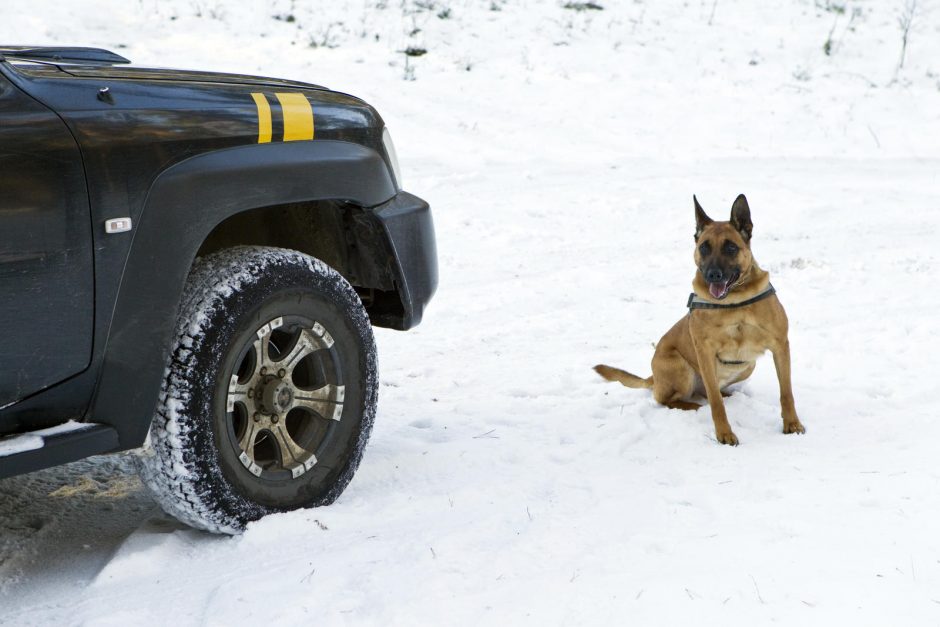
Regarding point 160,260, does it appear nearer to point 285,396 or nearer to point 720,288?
point 285,396

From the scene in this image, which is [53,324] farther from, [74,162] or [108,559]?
[108,559]

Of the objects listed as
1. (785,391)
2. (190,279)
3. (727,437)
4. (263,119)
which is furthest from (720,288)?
(190,279)

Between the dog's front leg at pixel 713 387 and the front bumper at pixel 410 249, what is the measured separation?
1426 millimetres

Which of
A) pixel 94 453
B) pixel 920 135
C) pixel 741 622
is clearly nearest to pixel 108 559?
pixel 94 453

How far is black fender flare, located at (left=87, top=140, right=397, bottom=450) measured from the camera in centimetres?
272

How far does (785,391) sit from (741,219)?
799mm

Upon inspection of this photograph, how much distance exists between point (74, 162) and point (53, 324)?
16.8 inches

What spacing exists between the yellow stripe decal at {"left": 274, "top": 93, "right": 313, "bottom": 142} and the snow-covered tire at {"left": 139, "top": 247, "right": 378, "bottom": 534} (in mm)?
383

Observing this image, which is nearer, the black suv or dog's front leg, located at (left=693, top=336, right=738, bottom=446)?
the black suv

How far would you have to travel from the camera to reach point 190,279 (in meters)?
3.05

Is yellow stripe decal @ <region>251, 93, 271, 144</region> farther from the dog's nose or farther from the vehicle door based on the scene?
the dog's nose

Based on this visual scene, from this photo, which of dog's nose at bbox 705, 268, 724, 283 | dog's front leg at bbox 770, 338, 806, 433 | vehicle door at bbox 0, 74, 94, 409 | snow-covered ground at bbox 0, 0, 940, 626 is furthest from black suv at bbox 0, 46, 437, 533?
dog's front leg at bbox 770, 338, 806, 433

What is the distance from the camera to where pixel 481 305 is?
6445mm

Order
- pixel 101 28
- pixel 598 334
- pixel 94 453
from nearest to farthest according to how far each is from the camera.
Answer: pixel 94 453
pixel 598 334
pixel 101 28
